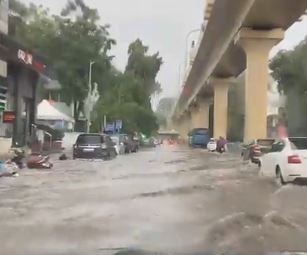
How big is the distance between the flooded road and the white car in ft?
1.52

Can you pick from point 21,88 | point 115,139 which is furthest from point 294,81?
point 21,88

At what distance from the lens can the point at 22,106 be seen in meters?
46.9

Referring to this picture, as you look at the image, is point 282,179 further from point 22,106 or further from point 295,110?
point 295,110

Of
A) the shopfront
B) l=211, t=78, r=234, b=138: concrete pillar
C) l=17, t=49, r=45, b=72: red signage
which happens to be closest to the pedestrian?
l=211, t=78, r=234, b=138: concrete pillar

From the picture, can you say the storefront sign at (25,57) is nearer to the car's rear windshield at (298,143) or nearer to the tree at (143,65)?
the car's rear windshield at (298,143)

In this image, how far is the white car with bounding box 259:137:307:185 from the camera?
19688 millimetres

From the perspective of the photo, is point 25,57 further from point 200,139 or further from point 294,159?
point 200,139

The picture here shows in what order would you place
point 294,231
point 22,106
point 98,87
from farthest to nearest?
1. point 98,87
2. point 22,106
3. point 294,231

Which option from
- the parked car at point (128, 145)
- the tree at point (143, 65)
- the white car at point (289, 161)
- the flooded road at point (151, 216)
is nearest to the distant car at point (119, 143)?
the parked car at point (128, 145)

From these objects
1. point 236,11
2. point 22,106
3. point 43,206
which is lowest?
point 43,206

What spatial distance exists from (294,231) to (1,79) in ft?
103

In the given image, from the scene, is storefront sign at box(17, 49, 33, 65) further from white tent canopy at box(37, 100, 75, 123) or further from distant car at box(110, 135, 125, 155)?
white tent canopy at box(37, 100, 75, 123)

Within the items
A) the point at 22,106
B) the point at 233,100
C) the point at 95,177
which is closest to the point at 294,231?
the point at 95,177

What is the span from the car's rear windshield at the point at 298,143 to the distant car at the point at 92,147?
20180 mm
